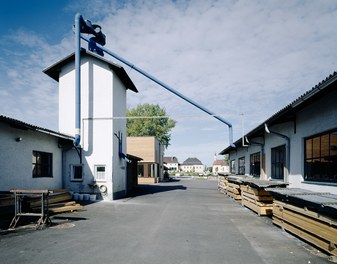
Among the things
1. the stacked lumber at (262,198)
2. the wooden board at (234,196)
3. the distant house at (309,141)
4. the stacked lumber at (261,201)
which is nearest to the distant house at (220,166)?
the wooden board at (234,196)

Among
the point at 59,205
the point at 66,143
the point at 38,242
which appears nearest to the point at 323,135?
the point at 38,242

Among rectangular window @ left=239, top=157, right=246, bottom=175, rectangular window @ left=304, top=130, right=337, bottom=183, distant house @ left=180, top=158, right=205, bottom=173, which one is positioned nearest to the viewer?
rectangular window @ left=304, top=130, right=337, bottom=183

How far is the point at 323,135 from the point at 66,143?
1376 cm

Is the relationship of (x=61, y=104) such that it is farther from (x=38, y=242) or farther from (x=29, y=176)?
(x=38, y=242)

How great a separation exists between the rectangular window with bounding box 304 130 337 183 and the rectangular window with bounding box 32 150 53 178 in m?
12.7

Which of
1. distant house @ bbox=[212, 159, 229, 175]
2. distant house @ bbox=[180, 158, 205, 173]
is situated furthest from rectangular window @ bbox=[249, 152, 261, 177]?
distant house @ bbox=[180, 158, 205, 173]

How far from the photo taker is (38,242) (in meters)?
6.44

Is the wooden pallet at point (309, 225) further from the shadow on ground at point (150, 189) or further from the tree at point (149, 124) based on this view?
the tree at point (149, 124)

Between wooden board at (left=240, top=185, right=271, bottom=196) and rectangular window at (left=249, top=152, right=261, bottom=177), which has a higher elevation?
rectangular window at (left=249, top=152, right=261, bottom=177)

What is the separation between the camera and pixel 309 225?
606 cm

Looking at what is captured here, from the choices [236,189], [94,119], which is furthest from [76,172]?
[236,189]

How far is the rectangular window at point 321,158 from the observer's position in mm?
7336

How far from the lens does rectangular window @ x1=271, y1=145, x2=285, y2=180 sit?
11300mm

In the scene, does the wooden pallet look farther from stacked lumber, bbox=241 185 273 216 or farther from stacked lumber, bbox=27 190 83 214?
stacked lumber, bbox=27 190 83 214
